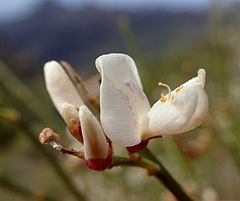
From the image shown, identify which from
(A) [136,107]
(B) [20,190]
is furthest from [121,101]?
(B) [20,190]

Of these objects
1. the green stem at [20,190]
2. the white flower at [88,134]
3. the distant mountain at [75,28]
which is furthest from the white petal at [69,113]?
the distant mountain at [75,28]

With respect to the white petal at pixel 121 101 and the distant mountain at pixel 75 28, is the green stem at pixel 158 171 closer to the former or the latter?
the white petal at pixel 121 101

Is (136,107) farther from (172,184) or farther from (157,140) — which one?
(157,140)

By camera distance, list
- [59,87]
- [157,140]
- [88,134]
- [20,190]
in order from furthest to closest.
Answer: [157,140]
[20,190]
[59,87]
[88,134]

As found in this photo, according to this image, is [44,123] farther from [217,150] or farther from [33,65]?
[33,65]

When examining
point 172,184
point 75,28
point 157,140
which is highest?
point 172,184

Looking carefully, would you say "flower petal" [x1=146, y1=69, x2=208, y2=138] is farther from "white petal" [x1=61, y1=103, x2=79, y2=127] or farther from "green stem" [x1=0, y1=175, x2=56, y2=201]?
"green stem" [x1=0, y1=175, x2=56, y2=201]

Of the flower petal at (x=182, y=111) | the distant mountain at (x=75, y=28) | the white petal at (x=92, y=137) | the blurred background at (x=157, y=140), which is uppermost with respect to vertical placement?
the white petal at (x=92, y=137)

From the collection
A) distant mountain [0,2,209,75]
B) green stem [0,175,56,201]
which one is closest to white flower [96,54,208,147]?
green stem [0,175,56,201]
